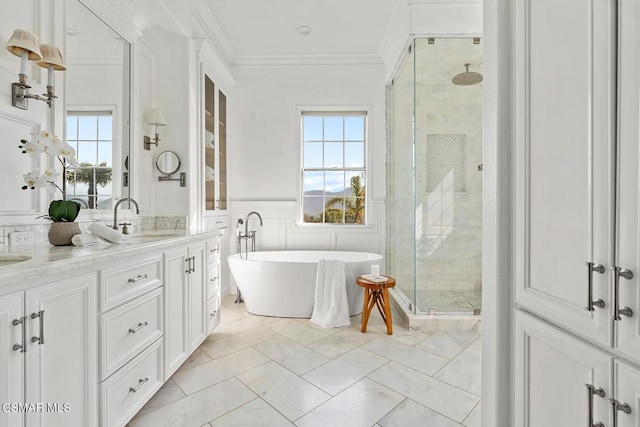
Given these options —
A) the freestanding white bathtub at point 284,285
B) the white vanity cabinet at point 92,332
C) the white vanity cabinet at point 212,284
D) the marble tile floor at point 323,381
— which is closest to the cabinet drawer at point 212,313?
the white vanity cabinet at point 212,284

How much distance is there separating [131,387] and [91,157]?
4.87 ft

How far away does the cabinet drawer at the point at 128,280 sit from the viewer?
4.58 ft

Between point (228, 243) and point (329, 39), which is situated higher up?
point (329, 39)

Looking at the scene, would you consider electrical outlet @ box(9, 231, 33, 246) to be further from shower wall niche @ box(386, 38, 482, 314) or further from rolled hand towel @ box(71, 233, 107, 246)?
shower wall niche @ box(386, 38, 482, 314)

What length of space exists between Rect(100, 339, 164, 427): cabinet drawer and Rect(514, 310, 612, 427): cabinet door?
1559 mm

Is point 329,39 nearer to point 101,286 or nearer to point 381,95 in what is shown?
point 381,95

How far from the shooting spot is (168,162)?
292cm

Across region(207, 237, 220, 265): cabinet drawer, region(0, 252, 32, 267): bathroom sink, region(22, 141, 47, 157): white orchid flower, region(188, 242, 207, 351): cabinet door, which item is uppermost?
region(22, 141, 47, 157): white orchid flower

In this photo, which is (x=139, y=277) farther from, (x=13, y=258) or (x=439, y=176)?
(x=439, y=176)

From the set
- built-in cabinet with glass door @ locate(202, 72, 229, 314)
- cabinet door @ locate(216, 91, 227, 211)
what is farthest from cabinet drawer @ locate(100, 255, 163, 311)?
cabinet door @ locate(216, 91, 227, 211)

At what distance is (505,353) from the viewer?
104 cm

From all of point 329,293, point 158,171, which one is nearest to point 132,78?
point 158,171

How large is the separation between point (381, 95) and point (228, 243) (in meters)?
2.65

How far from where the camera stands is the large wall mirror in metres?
2.02
